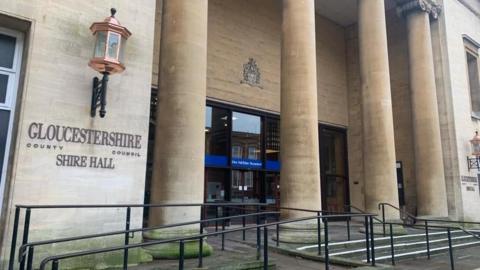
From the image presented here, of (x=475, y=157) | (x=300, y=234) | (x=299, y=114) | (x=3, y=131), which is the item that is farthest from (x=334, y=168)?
(x=3, y=131)

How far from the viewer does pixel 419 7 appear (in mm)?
15281

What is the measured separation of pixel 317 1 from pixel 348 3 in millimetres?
1494

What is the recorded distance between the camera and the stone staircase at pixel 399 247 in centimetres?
813

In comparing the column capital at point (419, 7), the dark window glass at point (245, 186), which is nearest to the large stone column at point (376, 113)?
the column capital at point (419, 7)

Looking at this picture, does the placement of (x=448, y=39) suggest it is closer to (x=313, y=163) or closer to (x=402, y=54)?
(x=402, y=54)

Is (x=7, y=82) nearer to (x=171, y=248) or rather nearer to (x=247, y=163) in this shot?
(x=171, y=248)

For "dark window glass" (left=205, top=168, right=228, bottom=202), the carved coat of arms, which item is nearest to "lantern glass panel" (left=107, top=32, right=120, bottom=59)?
"dark window glass" (left=205, top=168, right=228, bottom=202)

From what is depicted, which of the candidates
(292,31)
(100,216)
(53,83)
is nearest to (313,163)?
(292,31)

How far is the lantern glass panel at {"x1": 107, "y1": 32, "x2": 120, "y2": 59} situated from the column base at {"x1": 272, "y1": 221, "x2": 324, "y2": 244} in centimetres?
557

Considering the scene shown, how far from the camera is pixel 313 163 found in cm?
940

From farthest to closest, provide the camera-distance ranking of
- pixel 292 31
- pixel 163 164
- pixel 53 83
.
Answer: pixel 292 31 < pixel 163 164 < pixel 53 83

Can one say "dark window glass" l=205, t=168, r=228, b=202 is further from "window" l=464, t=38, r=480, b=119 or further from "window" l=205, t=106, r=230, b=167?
"window" l=464, t=38, r=480, b=119

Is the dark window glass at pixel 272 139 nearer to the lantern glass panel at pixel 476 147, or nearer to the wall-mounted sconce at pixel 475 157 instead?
the wall-mounted sconce at pixel 475 157

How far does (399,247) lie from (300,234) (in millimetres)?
2660
